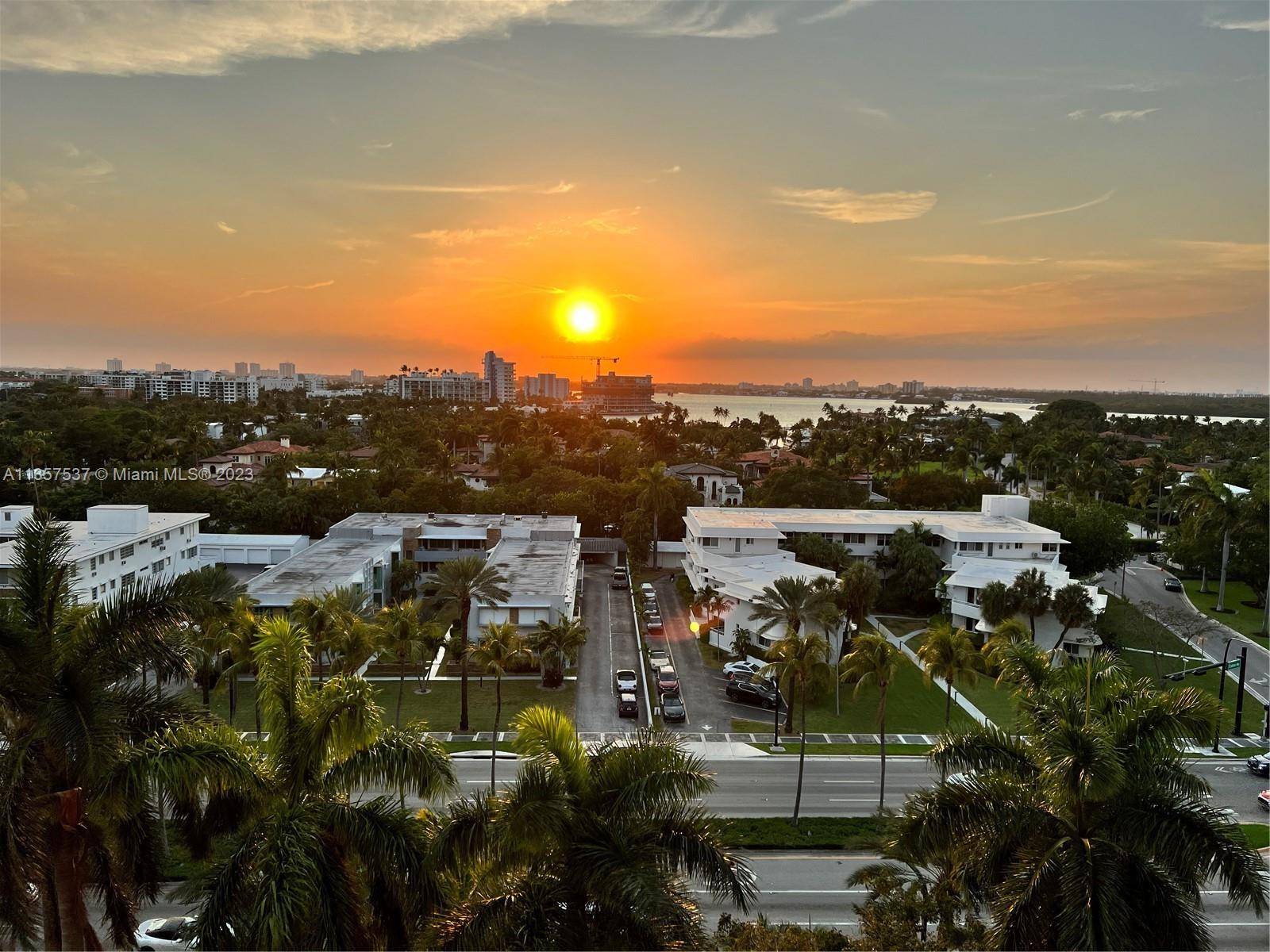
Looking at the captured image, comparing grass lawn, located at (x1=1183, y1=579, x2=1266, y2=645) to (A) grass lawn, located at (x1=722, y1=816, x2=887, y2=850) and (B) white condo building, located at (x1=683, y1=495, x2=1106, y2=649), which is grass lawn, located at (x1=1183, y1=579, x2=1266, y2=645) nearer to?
(B) white condo building, located at (x1=683, y1=495, x2=1106, y2=649)

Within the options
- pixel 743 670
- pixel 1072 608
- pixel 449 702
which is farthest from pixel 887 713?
pixel 449 702

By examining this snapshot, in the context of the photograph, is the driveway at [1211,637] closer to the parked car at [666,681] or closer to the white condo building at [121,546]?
the parked car at [666,681]

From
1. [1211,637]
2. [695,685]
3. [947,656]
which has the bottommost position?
[695,685]

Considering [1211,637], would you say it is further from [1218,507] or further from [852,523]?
[852,523]

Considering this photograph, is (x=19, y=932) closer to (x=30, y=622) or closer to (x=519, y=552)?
(x=30, y=622)

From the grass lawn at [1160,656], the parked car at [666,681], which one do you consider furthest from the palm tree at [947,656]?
the grass lawn at [1160,656]

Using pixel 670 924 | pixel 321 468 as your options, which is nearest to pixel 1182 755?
pixel 670 924

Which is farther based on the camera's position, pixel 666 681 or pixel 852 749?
pixel 666 681
